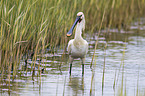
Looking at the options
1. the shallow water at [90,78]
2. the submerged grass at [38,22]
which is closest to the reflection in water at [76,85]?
the shallow water at [90,78]

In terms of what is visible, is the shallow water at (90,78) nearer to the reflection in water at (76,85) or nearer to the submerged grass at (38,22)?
the reflection in water at (76,85)

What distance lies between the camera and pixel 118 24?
14305 millimetres

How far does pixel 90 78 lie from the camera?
7531 mm

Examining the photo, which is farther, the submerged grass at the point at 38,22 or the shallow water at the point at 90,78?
the submerged grass at the point at 38,22

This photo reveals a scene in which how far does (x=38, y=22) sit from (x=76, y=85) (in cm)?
220

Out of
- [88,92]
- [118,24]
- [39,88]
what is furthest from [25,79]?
[118,24]

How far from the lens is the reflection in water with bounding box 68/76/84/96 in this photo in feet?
21.6

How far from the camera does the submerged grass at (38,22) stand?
7102 mm

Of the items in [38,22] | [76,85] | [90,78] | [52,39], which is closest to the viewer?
[76,85]

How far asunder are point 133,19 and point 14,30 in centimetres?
1018

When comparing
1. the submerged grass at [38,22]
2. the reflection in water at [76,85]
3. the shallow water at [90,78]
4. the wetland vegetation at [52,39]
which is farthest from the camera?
the submerged grass at [38,22]

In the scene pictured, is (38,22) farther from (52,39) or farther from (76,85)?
(76,85)

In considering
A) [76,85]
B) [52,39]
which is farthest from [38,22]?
[76,85]

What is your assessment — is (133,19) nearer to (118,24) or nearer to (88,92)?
(118,24)
